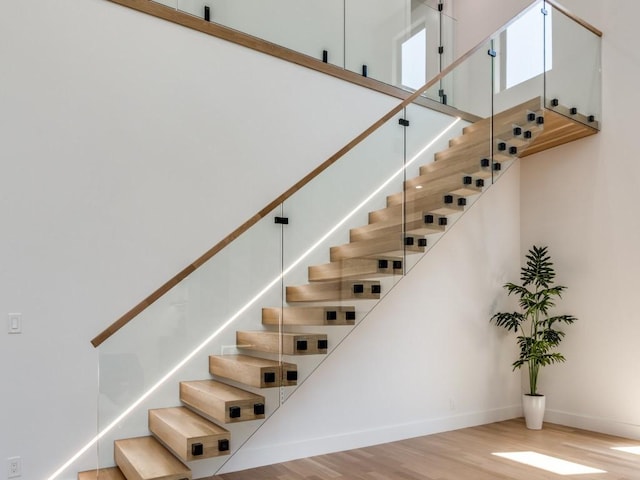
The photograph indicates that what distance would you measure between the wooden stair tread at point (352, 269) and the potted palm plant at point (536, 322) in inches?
102

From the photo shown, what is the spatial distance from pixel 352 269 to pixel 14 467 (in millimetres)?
2616

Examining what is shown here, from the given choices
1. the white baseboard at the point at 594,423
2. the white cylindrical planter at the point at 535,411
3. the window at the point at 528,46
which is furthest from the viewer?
the white cylindrical planter at the point at 535,411

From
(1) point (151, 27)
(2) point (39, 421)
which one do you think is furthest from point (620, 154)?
(2) point (39, 421)

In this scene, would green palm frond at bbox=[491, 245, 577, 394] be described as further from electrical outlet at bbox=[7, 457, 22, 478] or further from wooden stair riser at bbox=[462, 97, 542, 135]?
electrical outlet at bbox=[7, 457, 22, 478]

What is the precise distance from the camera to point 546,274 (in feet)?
19.3

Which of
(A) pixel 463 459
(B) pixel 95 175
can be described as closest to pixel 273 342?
(B) pixel 95 175

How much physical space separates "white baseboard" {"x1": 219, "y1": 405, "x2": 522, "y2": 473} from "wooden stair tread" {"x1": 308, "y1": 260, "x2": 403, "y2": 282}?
62.1 inches

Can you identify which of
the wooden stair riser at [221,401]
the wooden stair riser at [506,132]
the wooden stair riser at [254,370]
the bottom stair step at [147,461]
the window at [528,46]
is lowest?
the bottom stair step at [147,461]

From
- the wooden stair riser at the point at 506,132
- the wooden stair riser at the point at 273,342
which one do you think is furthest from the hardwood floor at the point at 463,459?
the wooden stair riser at the point at 506,132

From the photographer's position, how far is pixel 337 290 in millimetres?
3840

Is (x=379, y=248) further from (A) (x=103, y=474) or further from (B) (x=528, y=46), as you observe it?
(B) (x=528, y=46)

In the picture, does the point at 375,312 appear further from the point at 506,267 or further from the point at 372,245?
the point at 506,267

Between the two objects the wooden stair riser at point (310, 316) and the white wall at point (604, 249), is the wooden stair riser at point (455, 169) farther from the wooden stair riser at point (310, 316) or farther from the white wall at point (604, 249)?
the white wall at point (604, 249)

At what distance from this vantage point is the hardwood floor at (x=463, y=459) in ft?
13.2
